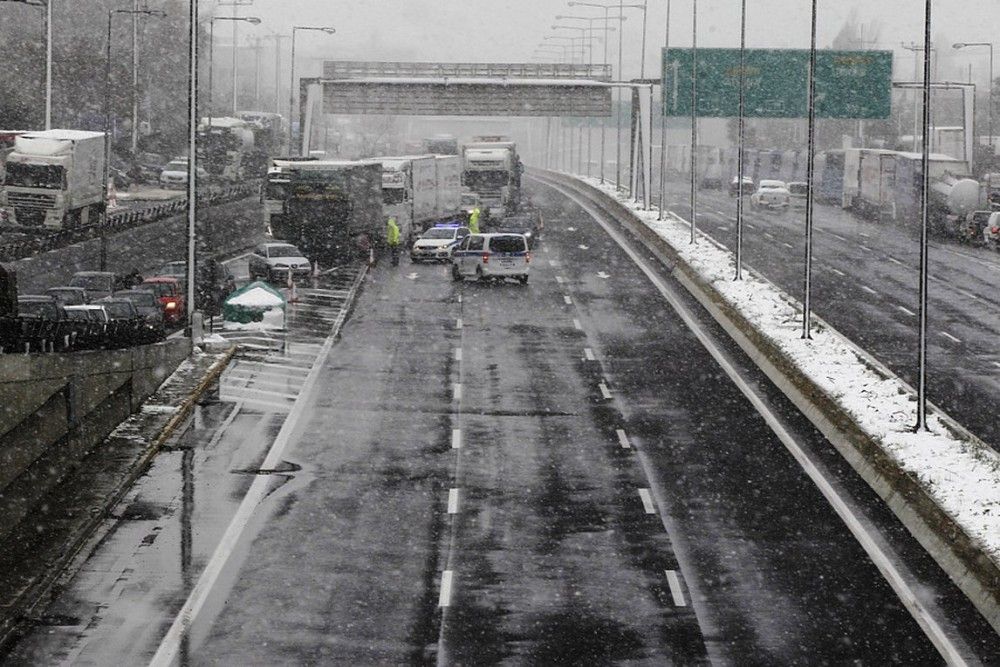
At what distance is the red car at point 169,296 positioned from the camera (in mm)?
49375

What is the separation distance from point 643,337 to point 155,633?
2820cm

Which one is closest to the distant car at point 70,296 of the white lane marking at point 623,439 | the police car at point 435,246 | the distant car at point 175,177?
the white lane marking at point 623,439

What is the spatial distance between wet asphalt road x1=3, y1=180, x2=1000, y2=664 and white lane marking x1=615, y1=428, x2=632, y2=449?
0.17ft

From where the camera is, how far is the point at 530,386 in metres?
39.3

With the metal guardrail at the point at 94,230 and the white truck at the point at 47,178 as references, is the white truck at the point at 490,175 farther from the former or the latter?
the white truck at the point at 47,178

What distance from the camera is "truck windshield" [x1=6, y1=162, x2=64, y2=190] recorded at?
232 ft

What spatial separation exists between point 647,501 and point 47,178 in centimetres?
4872

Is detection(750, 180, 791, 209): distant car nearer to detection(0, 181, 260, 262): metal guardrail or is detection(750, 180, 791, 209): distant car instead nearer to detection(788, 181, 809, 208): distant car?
detection(788, 181, 809, 208): distant car

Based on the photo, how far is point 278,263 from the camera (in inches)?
2351

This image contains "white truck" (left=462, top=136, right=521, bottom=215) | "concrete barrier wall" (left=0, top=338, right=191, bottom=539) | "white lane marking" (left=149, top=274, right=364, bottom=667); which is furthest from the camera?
"white truck" (left=462, top=136, right=521, bottom=215)

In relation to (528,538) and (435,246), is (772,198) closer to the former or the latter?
(435,246)

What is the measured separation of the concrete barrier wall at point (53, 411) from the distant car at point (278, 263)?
22.7m

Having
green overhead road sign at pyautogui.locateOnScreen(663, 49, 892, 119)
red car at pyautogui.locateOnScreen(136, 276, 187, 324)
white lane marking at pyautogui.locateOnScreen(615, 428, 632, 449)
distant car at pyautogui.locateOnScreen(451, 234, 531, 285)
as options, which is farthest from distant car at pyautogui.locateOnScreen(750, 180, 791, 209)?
white lane marking at pyautogui.locateOnScreen(615, 428, 632, 449)

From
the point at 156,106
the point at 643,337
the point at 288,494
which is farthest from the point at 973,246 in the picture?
the point at 156,106
